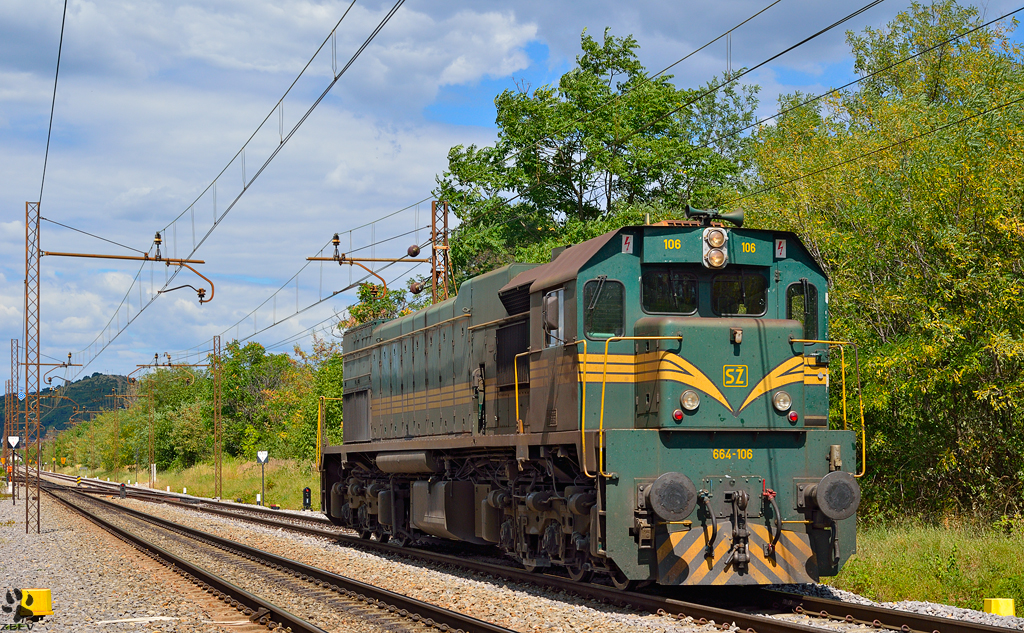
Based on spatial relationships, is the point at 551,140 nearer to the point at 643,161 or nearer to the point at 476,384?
the point at 643,161

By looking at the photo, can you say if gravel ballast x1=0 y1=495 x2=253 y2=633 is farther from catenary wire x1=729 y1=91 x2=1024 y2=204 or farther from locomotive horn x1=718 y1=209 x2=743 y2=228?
catenary wire x1=729 y1=91 x2=1024 y2=204

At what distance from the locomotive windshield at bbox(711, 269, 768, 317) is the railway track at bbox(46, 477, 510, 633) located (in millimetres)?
4223

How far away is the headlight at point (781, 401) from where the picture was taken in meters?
10.1

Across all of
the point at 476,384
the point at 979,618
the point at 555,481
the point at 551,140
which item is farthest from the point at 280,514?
the point at 979,618

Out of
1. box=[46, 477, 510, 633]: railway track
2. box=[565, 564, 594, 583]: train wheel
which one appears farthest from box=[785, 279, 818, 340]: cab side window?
box=[46, 477, 510, 633]: railway track

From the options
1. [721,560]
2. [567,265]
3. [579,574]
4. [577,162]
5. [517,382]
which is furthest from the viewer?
[577,162]

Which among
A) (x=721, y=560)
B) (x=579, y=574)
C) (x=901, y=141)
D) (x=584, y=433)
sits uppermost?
(x=901, y=141)

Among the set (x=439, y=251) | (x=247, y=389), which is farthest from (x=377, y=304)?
(x=247, y=389)

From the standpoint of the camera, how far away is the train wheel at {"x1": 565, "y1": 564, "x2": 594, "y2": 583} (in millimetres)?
10953

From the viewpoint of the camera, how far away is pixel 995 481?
1445 cm

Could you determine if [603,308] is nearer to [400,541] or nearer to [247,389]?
[400,541]

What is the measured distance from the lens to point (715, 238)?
1030 cm

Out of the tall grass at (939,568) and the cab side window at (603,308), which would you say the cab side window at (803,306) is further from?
the tall grass at (939,568)

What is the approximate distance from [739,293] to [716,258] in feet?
1.67
